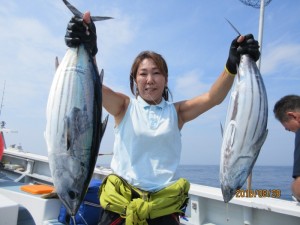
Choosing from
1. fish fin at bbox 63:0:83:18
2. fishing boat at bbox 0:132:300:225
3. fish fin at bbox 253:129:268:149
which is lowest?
fishing boat at bbox 0:132:300:225

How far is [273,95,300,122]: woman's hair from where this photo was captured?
413cm

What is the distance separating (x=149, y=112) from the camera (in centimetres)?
270

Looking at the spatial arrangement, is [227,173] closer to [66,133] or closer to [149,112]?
[149,112]

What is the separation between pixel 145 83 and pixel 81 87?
2.47ft

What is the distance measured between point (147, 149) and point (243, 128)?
798 millimetres

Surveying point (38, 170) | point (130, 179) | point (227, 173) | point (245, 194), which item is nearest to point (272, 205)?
Answer: point (245, 194)

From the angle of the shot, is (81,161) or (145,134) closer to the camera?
(81,161)

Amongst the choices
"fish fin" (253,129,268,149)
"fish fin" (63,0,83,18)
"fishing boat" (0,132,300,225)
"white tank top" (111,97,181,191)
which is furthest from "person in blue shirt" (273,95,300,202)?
"fish fin" (63,0,83,18)

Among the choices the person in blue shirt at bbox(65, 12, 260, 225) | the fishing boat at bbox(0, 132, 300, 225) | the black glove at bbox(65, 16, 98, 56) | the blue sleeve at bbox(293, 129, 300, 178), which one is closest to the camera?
the black glove at bbox(65, 16, 98, 56)

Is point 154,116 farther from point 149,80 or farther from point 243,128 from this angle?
point 243,128

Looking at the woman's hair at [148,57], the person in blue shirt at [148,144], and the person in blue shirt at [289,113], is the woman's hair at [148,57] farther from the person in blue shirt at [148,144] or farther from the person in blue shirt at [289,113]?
the person in blue shirt at [289,113]

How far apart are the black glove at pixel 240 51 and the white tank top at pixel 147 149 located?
68cm

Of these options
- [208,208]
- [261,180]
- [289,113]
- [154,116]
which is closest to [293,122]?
[289,113]

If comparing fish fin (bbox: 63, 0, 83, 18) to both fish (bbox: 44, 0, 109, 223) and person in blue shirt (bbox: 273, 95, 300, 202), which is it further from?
person in blue shirt (bbox: 273, 95, 300, 202)
